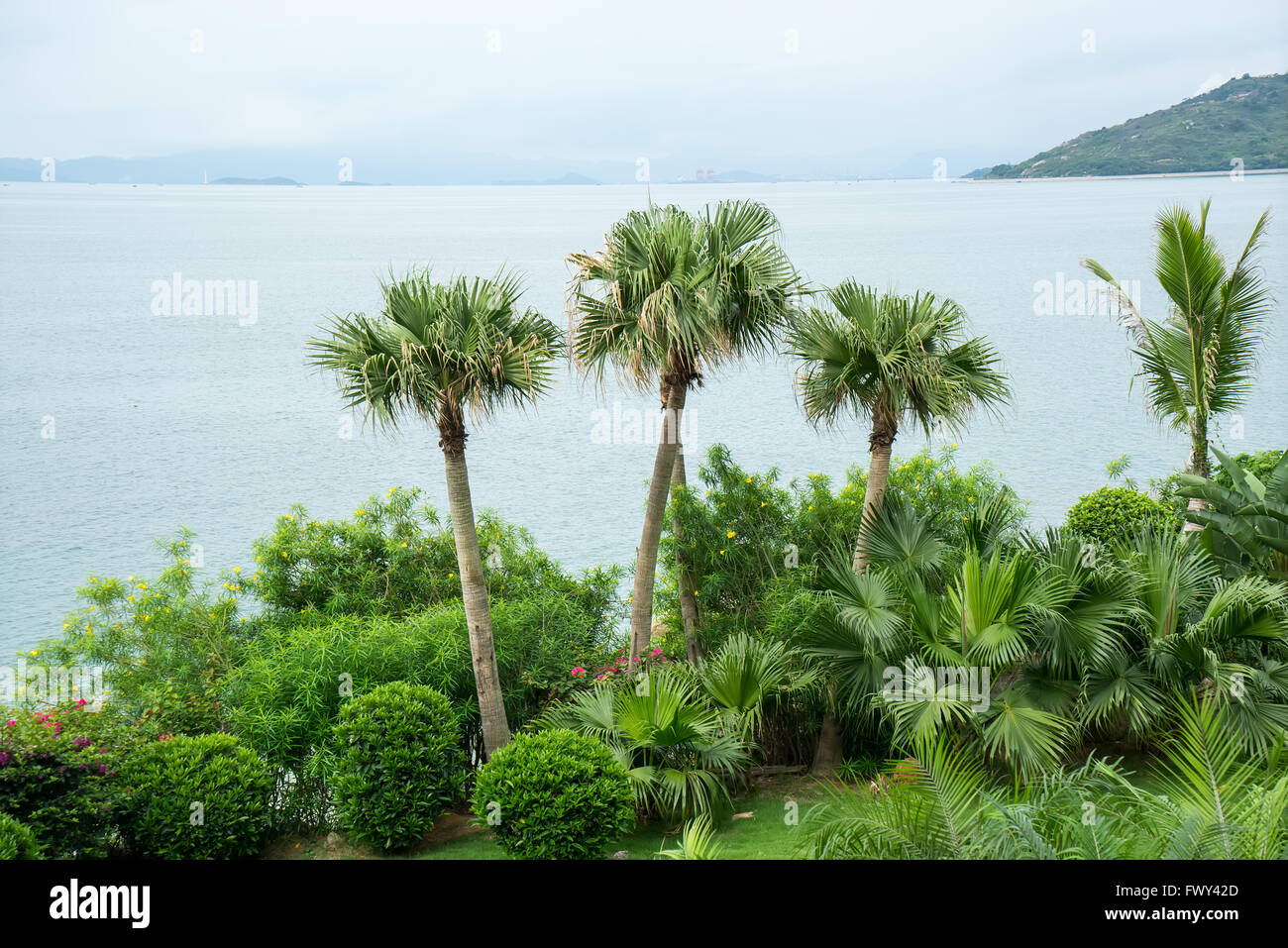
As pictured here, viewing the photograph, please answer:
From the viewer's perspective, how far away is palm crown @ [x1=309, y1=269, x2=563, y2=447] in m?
11.0

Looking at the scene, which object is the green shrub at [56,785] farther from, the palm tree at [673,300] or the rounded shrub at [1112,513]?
the rounded shrub at [1112,513]

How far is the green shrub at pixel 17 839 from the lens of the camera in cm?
762

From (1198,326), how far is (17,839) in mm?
14923

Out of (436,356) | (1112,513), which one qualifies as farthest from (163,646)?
(1112,513)

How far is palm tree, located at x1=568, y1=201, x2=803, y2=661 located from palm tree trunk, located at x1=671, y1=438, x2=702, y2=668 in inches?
76.2

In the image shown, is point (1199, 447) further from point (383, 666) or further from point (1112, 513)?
point (383, 666)

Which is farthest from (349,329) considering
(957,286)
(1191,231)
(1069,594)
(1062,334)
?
(957,286)

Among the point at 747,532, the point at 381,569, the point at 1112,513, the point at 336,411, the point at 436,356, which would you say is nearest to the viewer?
the point at 436,356

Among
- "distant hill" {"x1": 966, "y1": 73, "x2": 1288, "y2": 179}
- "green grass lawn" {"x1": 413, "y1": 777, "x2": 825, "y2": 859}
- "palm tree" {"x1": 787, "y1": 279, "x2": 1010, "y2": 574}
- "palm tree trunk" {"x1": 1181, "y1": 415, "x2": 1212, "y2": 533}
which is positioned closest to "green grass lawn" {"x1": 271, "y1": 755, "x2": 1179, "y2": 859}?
"green grass lawn" {"x1": 413, "y1": 777, "x2": 825, "y2": 859}

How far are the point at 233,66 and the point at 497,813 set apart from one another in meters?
118

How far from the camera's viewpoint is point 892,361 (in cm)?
1166

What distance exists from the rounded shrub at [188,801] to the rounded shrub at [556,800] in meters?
2.40

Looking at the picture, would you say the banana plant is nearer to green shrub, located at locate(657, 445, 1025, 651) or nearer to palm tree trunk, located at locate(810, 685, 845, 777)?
green shrub, located at locate(657, 445, 1025, 651)

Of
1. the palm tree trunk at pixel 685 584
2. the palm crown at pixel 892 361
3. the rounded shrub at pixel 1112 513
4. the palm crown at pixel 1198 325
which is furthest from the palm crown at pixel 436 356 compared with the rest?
the rounded shrub at pixel 1112 513
